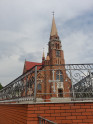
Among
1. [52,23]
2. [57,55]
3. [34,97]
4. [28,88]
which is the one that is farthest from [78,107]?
[52,23]

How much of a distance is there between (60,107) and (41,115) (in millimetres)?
559

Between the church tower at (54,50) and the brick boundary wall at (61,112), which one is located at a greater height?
the church tower at (54,50)

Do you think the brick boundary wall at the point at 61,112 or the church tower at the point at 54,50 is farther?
the church tower at the point at 54,50

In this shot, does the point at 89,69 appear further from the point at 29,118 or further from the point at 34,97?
the point at 29,118

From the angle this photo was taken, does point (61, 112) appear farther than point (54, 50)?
No

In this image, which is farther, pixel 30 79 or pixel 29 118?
pixel 30 79

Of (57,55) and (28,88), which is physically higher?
(57,55)

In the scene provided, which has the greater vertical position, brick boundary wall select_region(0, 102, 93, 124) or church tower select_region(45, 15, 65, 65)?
church tower select_region(45, 15, 65, 65)

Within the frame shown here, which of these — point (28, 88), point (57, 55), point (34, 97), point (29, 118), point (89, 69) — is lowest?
point (29, 118)

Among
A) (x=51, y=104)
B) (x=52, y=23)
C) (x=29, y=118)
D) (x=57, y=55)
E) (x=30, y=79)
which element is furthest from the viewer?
(x=52, y=23)

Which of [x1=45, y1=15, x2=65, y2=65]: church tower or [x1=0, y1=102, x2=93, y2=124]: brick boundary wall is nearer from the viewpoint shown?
[x1=0, y1=102, x2=93, y2=124]: brick boundary wall

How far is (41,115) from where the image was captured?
2.98 m

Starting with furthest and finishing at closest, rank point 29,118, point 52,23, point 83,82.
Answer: point 52,23 < point 83,82 < point 29,118

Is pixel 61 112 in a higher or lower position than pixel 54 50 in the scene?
lower
